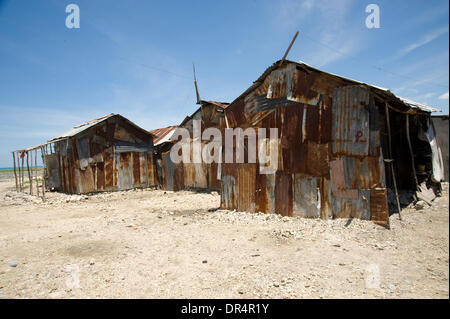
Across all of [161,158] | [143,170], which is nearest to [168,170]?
[161,158]

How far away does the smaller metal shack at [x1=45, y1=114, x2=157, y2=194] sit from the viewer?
15180 mm

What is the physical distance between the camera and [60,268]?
4785 millimetres

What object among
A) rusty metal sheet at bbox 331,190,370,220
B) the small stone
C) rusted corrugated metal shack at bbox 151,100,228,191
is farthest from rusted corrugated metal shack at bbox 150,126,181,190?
the small stone

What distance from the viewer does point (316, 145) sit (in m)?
7.41

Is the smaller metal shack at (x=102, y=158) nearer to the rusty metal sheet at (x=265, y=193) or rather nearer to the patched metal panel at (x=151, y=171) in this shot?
the patched metal panel at (x=151, y=171)

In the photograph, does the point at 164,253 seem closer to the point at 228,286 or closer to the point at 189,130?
the point at 228,286

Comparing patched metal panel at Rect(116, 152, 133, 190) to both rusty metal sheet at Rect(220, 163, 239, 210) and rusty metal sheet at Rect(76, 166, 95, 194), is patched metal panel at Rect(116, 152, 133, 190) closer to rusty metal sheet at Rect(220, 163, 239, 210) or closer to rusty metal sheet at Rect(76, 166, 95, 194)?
rusty metal sheet at Rect(76, 166, 95, 194)

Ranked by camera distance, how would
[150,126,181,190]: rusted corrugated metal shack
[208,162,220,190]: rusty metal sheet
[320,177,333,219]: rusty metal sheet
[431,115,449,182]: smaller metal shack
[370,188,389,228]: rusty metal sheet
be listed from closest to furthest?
1. [370,188,389,228]: rusty metal sheet
2. [320,177,333,219]: rusty metal sheet
3. [431,115,449,182]: smaller metal shack
4. [208,162,220,190]: rusty metal sheet
5. [150,126,181,190]: rusted corrugated metal shack

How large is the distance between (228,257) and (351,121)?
16.3ft

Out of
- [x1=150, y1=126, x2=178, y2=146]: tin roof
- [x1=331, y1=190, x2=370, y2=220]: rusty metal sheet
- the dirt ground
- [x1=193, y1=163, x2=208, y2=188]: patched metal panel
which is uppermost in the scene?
[x1=150, y1=126, x2=178, y2=146]: tin roof

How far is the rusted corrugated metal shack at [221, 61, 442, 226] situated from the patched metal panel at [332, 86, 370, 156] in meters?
0.02

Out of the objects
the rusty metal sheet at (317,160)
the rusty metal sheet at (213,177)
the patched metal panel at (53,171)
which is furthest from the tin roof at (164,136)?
the rusty metal sheet at (317,160)
